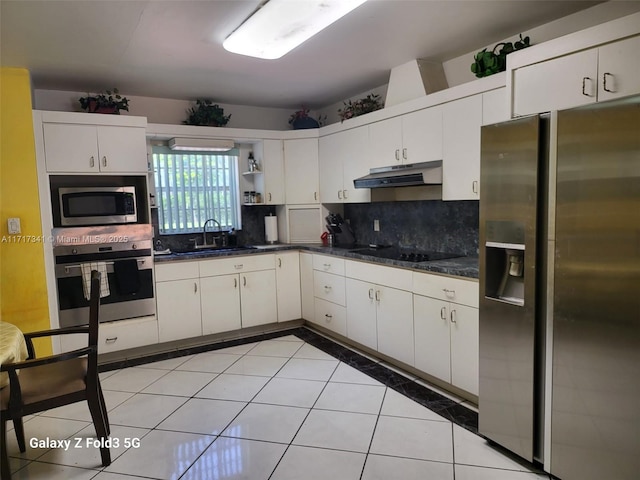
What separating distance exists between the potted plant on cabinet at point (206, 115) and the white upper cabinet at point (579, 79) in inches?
121

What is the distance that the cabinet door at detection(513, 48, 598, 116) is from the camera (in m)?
1.98

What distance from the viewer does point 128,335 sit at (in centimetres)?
374

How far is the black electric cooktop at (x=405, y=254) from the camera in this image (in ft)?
10.7

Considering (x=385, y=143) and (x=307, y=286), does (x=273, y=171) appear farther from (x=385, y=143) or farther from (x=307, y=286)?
(x=385, y=143)

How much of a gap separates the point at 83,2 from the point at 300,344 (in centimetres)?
311

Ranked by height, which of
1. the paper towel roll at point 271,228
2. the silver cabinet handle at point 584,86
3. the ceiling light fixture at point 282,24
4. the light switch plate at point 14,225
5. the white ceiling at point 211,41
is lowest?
the paper towel roll at point 271,228

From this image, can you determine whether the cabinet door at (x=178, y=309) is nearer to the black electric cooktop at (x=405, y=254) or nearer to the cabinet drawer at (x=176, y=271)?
the cabinet drawer at (x=176, y=271)

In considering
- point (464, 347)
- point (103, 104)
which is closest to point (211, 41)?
point (103, 104)

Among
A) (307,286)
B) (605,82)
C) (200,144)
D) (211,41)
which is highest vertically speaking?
(211,41)

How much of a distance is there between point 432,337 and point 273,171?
2.63 m

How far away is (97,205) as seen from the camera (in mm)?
3582

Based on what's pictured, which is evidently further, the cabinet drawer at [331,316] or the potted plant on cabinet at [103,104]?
the cabinet drawer at [331,316]

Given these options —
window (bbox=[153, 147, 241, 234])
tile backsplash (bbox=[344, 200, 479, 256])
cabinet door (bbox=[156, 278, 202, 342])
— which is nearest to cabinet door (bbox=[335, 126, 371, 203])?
tile backsplash (bbox=[344, 200, 479, 256])

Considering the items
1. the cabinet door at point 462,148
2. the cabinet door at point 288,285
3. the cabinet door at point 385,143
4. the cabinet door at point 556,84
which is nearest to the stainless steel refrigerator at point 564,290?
the cabinet door at point 556,84
